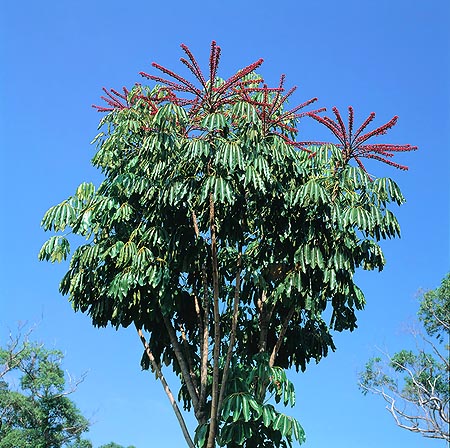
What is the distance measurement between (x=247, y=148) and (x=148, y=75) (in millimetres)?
1264

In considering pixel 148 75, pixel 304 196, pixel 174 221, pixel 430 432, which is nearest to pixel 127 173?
pixel 174 221

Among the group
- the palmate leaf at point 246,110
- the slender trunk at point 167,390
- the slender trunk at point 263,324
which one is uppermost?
the palmate leaf at point 246,110

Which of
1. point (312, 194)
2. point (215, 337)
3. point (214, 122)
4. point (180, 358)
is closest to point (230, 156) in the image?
point (214, 122)

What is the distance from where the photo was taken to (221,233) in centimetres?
860

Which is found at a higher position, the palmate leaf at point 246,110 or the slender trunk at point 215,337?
the palmate leaf at point 246,110

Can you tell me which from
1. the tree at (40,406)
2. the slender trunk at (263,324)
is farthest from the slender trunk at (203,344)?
the tree at (40,406)

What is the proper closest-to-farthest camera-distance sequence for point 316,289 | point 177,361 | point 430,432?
point 316,289 < point 177,361 < point 430,432

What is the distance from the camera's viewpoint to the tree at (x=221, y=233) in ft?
26.4

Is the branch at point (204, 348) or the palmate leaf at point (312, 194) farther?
the branch at point (204, 348)

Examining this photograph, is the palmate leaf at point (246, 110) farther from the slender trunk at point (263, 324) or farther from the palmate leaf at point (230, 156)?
the slender trunk at point (263, 324)

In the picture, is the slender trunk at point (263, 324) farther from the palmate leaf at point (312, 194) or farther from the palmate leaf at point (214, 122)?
the palmate leaf at point (214, 122)

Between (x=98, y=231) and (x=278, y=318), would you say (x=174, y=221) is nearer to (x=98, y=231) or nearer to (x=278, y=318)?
(x=98, y=231)

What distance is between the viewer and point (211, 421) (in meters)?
8.10

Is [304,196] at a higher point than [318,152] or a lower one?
lower
